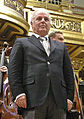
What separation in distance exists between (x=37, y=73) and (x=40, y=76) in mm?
27

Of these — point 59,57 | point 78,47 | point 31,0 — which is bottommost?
point 78,47

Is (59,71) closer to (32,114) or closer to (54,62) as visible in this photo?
(54,62)

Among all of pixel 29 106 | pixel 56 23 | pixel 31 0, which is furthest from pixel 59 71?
pixel 31 0

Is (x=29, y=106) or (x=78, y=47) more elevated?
(x=29, y=106)

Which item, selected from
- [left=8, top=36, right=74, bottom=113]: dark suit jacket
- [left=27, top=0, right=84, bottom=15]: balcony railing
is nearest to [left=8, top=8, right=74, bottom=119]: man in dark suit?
[left=8, top=36, right=74, bottom=113]: dark suit jacket

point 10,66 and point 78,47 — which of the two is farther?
point 78,47

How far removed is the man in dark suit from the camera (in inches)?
53.2

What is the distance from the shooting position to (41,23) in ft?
5.10

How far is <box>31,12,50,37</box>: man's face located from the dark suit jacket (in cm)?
7

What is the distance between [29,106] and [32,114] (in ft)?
0.17

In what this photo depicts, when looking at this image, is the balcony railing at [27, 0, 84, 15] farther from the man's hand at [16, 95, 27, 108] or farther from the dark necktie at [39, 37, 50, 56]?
the man's hand at [16, 95, 27, 108]

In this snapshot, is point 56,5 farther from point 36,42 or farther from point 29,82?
point 29,82

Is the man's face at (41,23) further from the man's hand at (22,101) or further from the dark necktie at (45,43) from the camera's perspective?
the man's hand at (22,101)

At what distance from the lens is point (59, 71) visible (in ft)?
4.84
